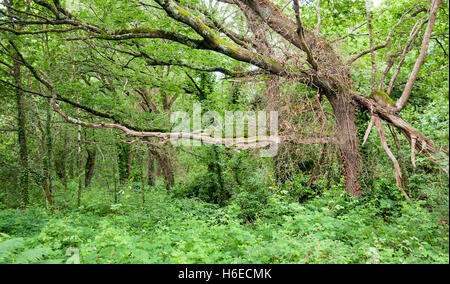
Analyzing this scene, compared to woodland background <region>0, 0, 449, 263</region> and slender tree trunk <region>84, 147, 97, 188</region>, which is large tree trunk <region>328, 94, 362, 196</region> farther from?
slender tree trunk <region>84, 147, 97, 188</region>

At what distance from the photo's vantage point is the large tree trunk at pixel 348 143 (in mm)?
6910

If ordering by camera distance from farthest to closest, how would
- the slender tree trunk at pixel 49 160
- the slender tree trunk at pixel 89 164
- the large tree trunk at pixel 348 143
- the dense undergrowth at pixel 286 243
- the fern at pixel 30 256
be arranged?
the slender tree trunk at pixel 89 164
the slender tree trunk at pixel 49 160
the large tree trunk at pixel 348 143
the dense undergrowth at pixel 286 243
the fern at pixel 30 256

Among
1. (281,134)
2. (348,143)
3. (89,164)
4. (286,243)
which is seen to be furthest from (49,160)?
(89,164)

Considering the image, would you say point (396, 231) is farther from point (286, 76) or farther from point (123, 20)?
point (123, 20)

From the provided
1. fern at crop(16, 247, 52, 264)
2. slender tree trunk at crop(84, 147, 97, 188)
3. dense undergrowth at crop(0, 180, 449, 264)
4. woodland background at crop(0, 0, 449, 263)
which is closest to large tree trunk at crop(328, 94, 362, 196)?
woodland background at crop(0, 0, 449, 263)

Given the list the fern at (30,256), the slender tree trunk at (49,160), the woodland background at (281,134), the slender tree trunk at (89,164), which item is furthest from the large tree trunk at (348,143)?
the slender tree trunk at (89,164)

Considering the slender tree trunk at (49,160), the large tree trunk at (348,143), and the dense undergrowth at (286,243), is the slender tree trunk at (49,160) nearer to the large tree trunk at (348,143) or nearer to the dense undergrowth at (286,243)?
the dense undergrowth at (286,243)

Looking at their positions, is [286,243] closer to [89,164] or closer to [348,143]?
[348,143]

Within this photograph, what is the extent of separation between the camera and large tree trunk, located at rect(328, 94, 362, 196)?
22.7ft

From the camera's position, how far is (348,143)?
22.7ft

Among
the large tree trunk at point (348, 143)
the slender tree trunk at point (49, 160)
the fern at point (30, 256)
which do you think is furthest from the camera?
the slender tree trunk at point (49, 160)

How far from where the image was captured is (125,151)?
1398 centimetres
